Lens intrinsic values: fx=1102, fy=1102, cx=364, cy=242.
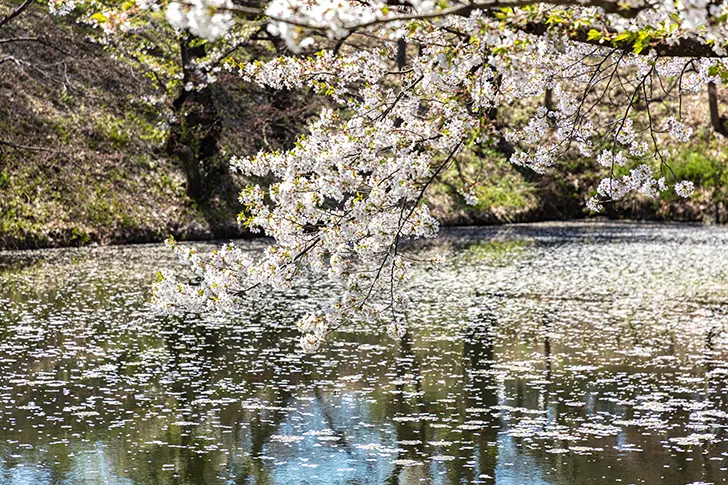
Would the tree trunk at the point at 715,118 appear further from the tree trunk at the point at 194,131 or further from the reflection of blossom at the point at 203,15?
the reflection of blossom at the point at 203,15

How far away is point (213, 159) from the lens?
98.4ft

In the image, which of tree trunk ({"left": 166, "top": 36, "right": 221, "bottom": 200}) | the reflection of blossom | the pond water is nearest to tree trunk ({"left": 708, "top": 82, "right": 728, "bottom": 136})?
tree trunk ({"left": 166, "top": 36, "right": 221, "bottom": 200})


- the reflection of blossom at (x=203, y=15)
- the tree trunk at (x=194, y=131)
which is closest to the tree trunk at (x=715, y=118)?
the tree trunk at (x=194, y=131)

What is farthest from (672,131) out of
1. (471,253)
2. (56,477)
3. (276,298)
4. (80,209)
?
(80,209)

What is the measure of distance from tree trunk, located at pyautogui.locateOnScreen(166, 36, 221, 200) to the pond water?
28.8ft

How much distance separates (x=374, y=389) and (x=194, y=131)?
18.3 m

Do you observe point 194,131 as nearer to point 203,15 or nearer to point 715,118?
point 715,118

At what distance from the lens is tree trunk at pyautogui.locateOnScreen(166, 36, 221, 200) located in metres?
28.0

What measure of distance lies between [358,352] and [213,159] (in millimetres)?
17356

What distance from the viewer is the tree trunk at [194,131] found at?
28.0 metres

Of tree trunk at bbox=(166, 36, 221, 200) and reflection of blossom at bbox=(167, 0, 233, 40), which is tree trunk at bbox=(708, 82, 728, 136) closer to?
tree trunk at bbox=(166, 36, 221, 200)

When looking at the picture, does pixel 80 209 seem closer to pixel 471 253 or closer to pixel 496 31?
pixel 471 253

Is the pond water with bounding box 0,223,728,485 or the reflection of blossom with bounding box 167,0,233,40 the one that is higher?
the reflection of blossom with bounding box 167,0,233,40

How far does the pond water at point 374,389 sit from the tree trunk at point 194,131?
8770 millimetres
